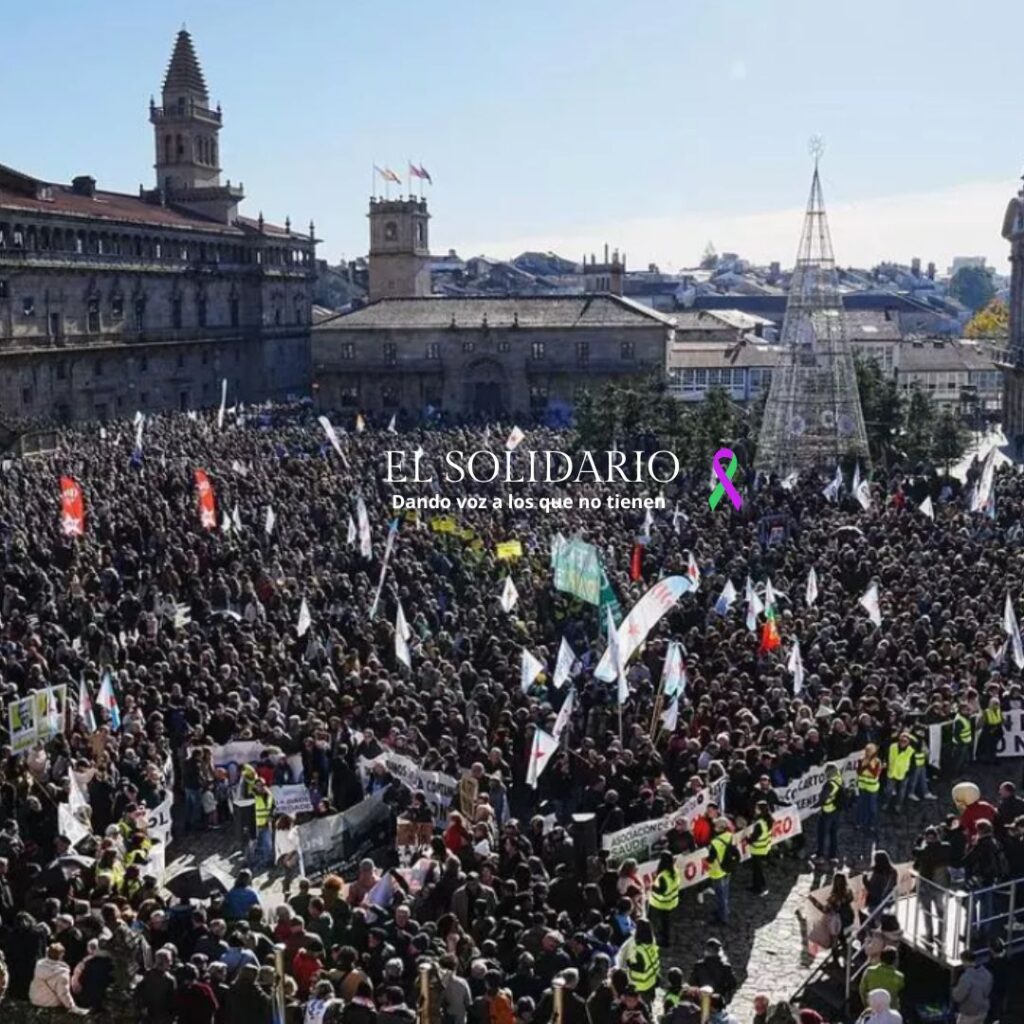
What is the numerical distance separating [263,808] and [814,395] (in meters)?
28.1

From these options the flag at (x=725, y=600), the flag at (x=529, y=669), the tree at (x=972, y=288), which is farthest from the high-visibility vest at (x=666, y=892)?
the tree at (x=972, y=288)

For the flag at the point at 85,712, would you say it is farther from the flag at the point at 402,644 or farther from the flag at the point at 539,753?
the flag at the point at 539,753

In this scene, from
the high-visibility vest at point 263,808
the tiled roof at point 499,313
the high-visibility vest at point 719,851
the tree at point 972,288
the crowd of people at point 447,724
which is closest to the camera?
the crowd of people at point 447,724

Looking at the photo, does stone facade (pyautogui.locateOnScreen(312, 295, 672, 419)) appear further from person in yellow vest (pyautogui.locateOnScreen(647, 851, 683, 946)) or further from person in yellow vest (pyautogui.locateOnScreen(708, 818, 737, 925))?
person in yellow vest (pyautogui.locateOnScreen(647, 851, 683, 946))

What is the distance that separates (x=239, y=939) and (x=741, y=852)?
6.06 meters

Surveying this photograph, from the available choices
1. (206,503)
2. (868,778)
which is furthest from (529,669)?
(206,503)

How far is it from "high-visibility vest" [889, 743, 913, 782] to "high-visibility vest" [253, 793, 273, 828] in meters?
7.75

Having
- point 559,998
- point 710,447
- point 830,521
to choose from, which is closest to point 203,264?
point 710,447

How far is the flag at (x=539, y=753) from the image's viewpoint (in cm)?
1612

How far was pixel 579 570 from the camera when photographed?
72.2 ft

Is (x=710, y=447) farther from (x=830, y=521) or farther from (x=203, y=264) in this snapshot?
(x=203, y=264)

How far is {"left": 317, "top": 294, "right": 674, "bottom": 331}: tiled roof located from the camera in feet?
230

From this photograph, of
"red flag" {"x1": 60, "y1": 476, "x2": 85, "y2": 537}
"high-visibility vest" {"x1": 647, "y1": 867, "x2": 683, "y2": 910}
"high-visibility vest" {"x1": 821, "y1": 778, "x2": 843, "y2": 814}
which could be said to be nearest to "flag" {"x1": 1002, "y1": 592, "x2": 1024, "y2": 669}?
"high-visibility vest" {"x1": 821, "y1": 778, "x2": 843, "y2": 814}

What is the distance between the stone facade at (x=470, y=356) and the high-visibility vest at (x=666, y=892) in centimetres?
5634
